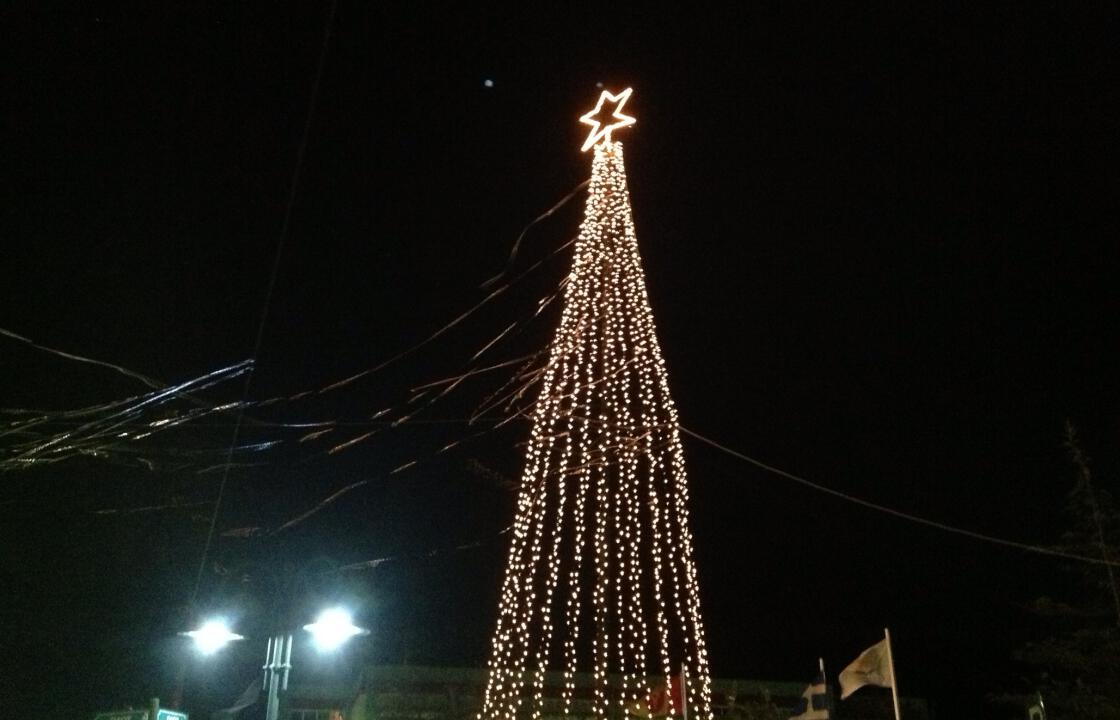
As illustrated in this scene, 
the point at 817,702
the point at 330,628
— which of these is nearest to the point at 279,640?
the point at 330,628

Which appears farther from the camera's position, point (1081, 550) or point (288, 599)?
point (1081, 550)

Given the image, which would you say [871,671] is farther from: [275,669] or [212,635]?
[212,635]

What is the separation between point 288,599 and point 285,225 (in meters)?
3.61

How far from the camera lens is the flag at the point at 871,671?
Result: 10.9 metres

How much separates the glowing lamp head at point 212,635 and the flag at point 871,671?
6988mm

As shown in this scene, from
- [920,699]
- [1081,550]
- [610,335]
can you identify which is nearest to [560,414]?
[610,335]

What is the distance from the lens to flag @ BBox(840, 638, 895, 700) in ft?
35.9

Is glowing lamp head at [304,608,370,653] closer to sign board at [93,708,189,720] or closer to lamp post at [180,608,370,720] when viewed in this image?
lamp post at [180,608,370,720]

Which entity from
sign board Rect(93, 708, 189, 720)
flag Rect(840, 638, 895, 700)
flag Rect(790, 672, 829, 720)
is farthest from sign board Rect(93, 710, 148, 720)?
flag Rect(840, 638, 895, 700)

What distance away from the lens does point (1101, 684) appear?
67.7ft

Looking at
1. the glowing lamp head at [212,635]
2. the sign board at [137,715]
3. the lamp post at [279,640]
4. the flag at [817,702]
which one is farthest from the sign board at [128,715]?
the flag at [817,702]

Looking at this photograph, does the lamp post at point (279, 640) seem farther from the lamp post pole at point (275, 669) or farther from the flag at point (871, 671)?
the flag at point (871, 671)

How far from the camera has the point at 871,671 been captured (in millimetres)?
11328

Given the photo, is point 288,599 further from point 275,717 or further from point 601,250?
point 601,250
